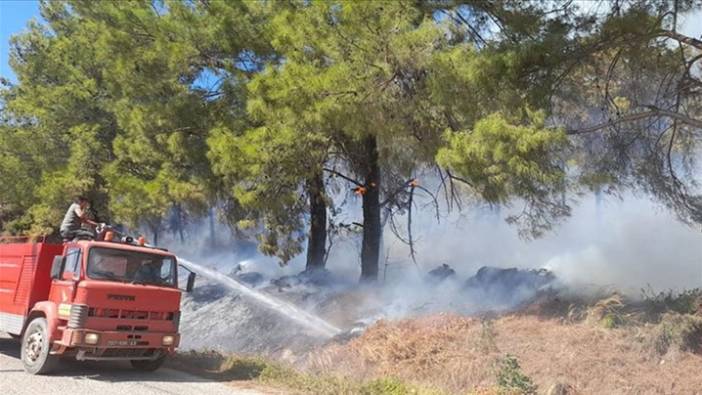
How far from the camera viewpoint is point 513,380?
888cm

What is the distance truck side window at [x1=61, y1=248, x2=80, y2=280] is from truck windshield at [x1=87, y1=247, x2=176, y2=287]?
188 mm

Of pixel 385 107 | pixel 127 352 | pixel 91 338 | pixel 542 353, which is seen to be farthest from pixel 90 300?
pixel 542 353

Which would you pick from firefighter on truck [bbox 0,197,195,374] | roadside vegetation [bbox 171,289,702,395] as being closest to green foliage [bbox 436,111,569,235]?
roadside vegetation [bbox 171,289,702,395]

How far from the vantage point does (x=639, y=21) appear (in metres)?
10.5

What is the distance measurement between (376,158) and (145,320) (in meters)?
7.21

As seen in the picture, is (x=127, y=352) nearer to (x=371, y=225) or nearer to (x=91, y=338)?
(x=91, y=338)

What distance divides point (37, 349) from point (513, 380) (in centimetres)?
684

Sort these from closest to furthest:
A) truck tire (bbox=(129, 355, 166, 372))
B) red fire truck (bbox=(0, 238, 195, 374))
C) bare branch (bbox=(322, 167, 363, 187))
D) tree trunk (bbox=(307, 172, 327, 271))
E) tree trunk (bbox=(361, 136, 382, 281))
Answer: red fire truck (bbox=(0, 238, 195, 374)) < truck tire (bbox=(129, 355, 166, 372)) < tree trunk (bbox=(361, 136, 382, 281)) < bare branch (bbox=(322, 167, 363, 187)) < tree trunk (bbox=(307, 172, 327, 271))

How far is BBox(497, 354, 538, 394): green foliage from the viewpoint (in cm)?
876

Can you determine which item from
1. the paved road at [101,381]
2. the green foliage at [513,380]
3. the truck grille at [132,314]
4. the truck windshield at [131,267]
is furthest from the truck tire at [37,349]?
the green foliage at [513,380]

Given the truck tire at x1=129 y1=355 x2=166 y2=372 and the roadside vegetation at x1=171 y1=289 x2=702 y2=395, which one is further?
the truck tire at x1=129 y1=355 x2=166 y2=372

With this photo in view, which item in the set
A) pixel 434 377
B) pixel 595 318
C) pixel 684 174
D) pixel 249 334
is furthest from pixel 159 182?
pixel 684 174

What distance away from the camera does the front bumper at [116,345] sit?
30.8 feet

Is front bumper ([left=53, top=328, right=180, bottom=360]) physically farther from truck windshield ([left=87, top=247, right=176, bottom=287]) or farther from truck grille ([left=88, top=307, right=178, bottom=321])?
truck windshield ([left=87, top=247, right=176, bottom=287])
